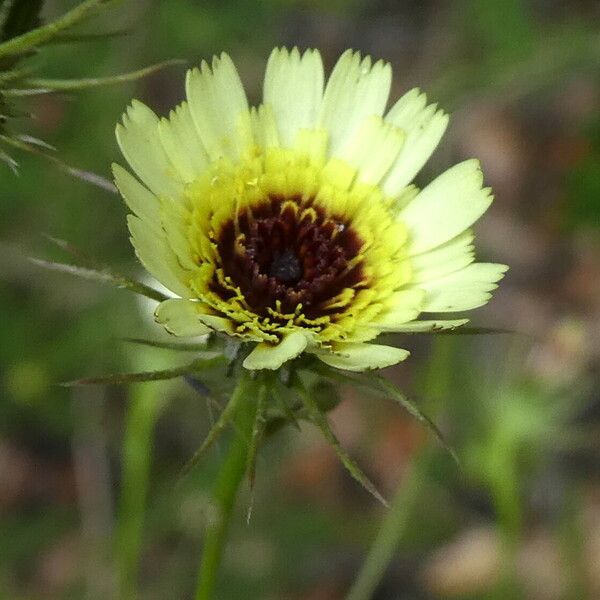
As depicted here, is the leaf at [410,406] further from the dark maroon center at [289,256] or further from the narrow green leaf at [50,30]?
the narrow green leaf at [50,30]

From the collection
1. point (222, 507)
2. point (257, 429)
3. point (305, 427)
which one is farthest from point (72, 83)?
point (305, 427)

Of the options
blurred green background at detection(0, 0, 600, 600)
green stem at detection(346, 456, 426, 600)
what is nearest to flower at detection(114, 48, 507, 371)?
green stem at detection(346, 456, 426, 600)

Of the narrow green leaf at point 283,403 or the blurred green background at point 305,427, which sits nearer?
the narrow green leaf at point 283,403

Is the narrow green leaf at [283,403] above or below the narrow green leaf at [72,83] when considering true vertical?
below

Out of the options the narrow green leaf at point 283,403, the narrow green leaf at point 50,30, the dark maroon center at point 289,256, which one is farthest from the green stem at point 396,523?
the narrow green leaf at point 50,30

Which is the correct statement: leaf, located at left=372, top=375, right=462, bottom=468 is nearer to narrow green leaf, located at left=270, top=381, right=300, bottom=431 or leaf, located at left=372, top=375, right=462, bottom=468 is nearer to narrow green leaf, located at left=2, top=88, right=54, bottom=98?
narrow green leaf, located at left=270, top=381, right=300, bottom=431

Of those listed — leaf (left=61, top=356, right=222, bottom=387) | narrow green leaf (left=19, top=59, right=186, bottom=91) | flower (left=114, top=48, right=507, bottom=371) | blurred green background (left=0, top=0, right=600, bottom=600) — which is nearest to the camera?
leaf (left=61, top=356, right=222, bottom=387)

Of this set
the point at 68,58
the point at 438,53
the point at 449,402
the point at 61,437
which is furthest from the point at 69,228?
the point at 438,53
